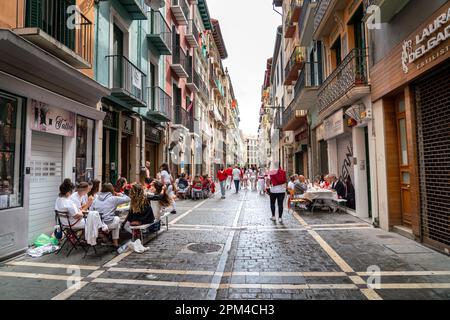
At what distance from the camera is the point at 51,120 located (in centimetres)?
731

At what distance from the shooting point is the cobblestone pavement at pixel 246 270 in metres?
4.02

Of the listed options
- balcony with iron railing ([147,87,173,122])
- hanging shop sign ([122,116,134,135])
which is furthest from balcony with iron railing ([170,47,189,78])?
hanging shop sign ([122,116,134,135])

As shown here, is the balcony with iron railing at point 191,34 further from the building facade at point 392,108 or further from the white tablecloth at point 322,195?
the white tablecloth at point 322,195

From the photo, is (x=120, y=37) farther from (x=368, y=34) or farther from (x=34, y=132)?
(x=368, y=34)

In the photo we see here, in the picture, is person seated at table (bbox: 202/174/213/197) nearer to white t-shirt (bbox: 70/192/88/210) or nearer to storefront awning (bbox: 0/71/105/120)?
storefront awning (bbox: 0/71/105/120)

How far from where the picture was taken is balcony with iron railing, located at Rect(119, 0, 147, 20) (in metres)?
11.7

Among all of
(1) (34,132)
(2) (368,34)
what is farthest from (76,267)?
(2) (368,34)

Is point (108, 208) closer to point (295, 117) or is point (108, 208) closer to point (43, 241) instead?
point (43, 241)

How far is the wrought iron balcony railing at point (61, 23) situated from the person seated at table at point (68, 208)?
3.53 m

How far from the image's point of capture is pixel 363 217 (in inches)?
384

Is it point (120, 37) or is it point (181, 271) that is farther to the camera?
point (120, 37)

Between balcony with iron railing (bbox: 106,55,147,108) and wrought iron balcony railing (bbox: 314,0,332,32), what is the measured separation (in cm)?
771

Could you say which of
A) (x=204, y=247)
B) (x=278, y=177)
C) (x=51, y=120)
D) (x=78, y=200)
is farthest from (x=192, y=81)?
(x=204, y=247)
